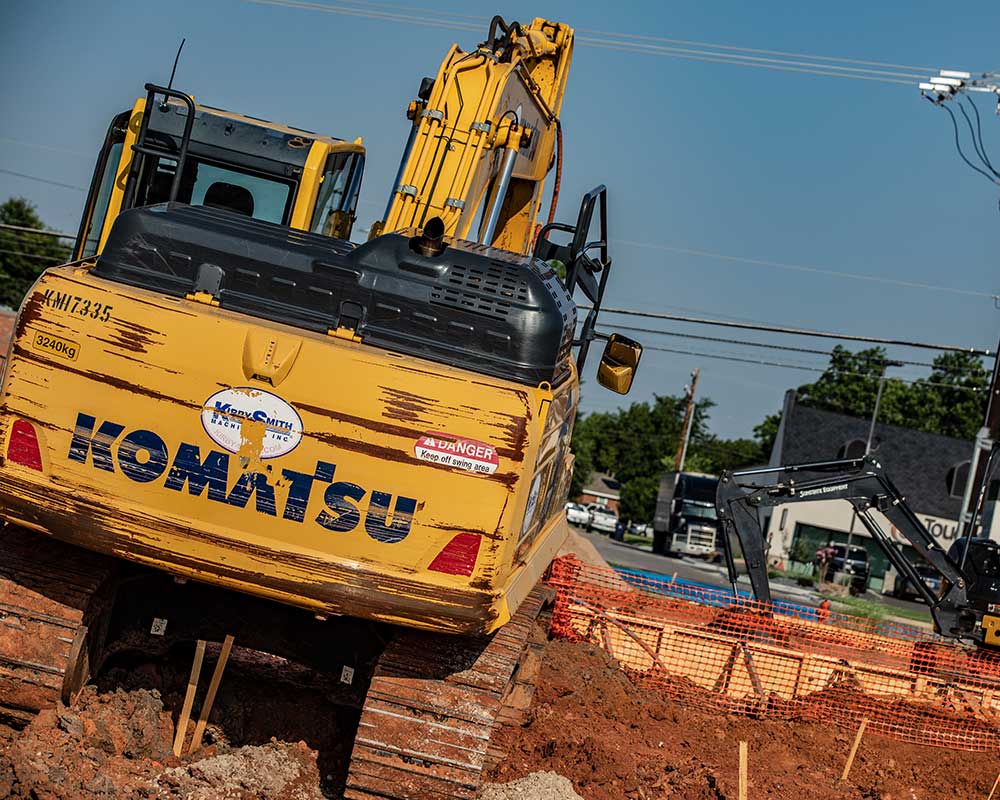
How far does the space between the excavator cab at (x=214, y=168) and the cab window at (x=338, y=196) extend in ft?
0.34

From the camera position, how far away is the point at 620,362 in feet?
26.0

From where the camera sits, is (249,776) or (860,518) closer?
(249,776)

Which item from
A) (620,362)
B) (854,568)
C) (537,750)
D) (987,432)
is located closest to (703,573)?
(854,568)

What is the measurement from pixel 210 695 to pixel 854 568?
43819 mm

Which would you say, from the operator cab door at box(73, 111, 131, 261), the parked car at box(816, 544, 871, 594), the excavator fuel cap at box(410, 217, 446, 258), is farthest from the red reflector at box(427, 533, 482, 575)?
the parked car at box(816, 544, 871, 594)

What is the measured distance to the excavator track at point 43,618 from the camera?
6242mm

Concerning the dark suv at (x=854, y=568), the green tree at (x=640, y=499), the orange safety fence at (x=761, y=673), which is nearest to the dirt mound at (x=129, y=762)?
the orange safety fence at (x=761, y=673)

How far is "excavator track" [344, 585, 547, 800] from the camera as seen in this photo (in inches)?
245

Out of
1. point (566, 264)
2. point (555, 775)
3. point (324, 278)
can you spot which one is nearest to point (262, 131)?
point (566, 264)

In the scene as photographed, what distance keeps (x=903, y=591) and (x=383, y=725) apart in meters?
44.7

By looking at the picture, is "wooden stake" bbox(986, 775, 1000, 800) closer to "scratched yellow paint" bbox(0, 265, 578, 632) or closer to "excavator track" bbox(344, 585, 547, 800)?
"excavator track" bbox(344, 585, 547, 800)

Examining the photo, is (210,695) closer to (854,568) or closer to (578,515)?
(854,568)

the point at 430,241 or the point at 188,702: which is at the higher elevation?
the point at 430,241

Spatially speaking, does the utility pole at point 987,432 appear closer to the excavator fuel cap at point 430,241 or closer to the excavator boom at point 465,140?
the excavator boom at point 465,140
